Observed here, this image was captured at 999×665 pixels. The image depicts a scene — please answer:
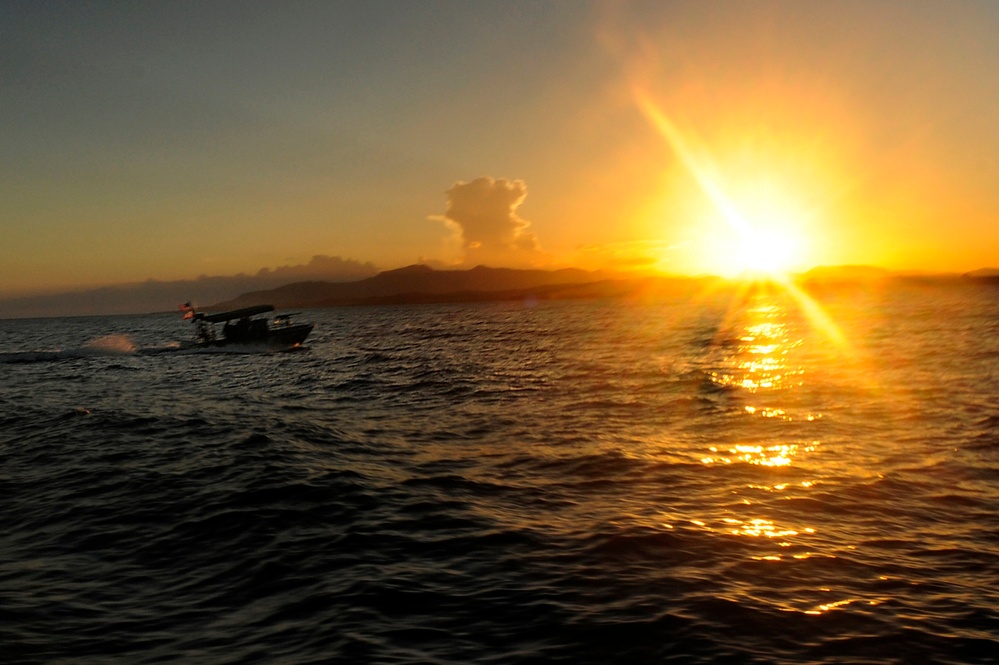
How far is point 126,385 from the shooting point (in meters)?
37.9

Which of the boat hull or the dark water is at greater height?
the boat hull

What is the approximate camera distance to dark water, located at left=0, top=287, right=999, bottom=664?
827 centimetres

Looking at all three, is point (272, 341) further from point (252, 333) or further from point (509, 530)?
point (509, 530)

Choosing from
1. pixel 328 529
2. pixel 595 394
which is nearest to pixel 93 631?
pixel 328 529

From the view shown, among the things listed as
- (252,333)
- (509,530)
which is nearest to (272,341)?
(252,333)

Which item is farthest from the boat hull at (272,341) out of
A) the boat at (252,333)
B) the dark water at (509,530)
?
the dark water at (509,530)

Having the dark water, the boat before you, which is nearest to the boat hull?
the boat

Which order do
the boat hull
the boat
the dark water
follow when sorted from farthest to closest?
1. the boat hull
2. the boat
3. the dark water

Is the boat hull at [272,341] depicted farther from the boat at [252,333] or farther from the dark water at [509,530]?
the dark water at [509,530]

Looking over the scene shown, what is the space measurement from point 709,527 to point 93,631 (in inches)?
393

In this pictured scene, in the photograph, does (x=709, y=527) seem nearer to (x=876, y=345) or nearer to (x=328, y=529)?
(x=328, y=529)

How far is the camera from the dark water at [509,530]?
8.27 metres

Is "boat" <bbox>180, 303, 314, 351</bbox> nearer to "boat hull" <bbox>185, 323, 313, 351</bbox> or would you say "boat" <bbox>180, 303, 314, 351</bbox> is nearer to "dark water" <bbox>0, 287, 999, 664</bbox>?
"boat hull" <bbox>185, 323, 313, 351</bbox>

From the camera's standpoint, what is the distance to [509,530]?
12320 mm
